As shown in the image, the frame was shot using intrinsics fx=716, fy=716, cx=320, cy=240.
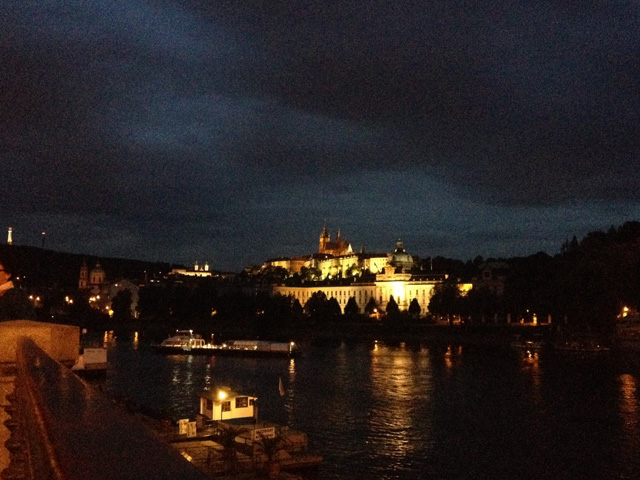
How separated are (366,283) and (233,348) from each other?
59370mm

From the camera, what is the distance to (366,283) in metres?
113

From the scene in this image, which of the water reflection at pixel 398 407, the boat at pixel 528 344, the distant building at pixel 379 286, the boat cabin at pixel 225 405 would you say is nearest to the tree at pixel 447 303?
the distant building at pixel 379 286

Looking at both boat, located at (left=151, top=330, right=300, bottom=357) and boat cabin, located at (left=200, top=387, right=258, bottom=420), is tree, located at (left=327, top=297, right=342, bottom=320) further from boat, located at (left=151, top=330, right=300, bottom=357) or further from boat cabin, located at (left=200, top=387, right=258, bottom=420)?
boat cabin, located at (left=200, top=387, right=258, bottom=420)

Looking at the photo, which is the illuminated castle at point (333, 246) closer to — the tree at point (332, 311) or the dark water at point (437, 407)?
the tree at point (332, 311)

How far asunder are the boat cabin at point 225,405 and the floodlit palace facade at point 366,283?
76.1 meters

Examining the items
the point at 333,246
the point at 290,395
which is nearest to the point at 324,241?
the point at 333,246

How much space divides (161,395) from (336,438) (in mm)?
12528

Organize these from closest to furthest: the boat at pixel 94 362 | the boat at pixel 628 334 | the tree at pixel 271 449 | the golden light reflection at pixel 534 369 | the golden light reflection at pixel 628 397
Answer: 1. the tree at pixel 271 449
2. the golden light reflection at pixel 628 397
3. the golden light reflection at pixel 534 369
4. the boat at pixel 94 362
5. the boat at pixel 628 334

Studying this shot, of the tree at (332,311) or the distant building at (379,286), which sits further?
the distant building at (379,286)

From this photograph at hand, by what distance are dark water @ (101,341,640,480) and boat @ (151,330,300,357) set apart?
2719 mm

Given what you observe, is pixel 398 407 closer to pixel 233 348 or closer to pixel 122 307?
pixel 233 348

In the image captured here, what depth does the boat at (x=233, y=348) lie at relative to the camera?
53.2 meters

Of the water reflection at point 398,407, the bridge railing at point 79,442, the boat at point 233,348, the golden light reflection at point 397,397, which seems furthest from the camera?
the boat at point 233,348

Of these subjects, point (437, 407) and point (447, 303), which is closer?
point (437, 407)
